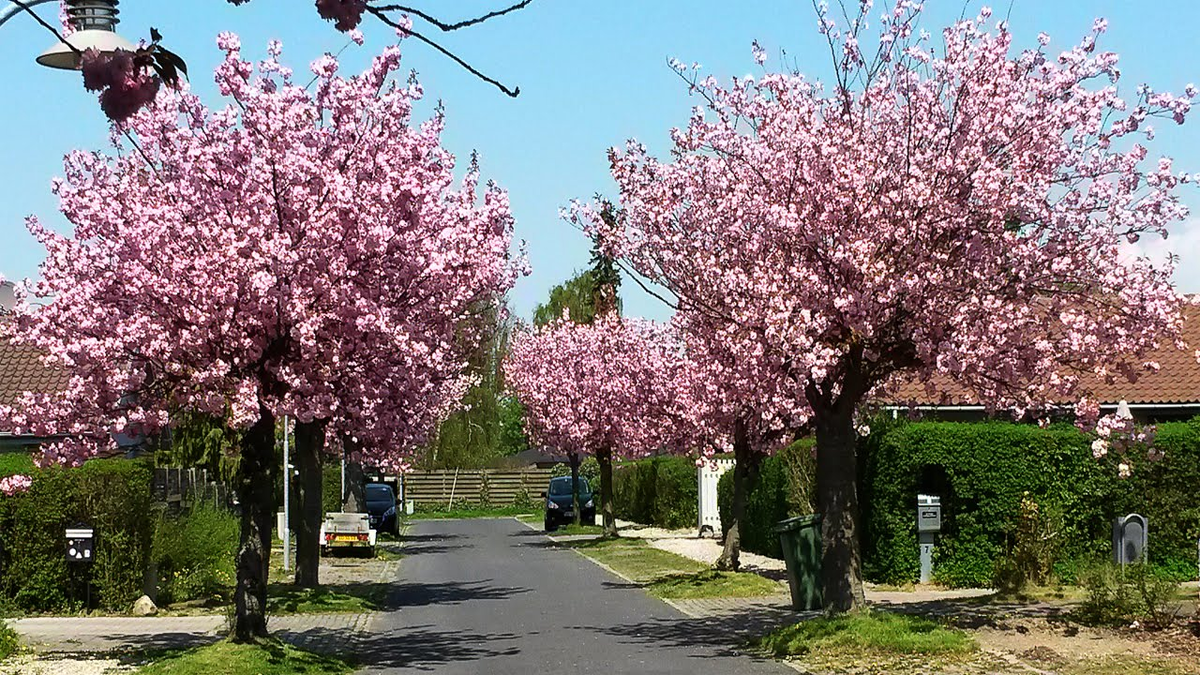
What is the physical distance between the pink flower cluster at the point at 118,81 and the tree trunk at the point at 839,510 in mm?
14173

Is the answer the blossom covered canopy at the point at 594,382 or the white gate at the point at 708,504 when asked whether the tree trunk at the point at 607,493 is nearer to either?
the blossom covered canopy at the point at 594,382

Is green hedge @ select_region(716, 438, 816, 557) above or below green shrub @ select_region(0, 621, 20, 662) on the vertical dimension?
above

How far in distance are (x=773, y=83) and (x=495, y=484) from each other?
6071 centimetres

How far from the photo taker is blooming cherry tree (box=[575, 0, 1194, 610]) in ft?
55.2

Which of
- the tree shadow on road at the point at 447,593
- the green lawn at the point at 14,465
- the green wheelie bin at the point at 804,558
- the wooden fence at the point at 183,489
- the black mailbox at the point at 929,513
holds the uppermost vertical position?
the green lawn at the point at 14,465

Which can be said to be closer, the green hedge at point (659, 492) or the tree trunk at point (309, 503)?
the tree trunk at point (309, 503)

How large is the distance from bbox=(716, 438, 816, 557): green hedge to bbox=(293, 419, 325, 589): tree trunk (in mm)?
7692

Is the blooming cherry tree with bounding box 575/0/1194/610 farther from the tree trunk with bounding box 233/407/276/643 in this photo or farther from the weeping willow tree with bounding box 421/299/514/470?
the weeping willow tree with bounding box 421/299/514/470

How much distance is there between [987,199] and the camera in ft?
54.7

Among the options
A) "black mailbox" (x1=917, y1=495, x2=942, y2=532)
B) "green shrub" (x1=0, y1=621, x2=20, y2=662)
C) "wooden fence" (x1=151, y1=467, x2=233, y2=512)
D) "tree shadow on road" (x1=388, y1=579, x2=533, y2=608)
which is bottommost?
"tree shadow on road" (x1=388, y1=579, x2=533, y2=608)

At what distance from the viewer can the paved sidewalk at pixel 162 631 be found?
18422 mm

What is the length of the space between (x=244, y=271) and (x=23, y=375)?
2340cm

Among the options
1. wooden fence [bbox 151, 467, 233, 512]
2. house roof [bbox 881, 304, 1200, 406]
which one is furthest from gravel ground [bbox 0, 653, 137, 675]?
house roof [bbox 881, 304, 1200, 406]

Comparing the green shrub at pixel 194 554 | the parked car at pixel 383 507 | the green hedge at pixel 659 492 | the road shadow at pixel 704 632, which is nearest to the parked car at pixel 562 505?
the green hedge at pixel 659 492
